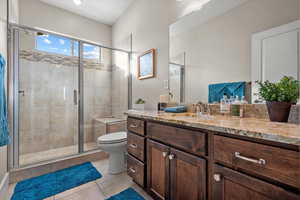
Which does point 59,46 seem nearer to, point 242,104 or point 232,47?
point 232,47

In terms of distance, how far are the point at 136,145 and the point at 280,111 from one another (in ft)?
3.91

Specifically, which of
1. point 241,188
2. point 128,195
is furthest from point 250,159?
point 128,195

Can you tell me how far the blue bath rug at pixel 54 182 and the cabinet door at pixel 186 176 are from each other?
1.18 metres

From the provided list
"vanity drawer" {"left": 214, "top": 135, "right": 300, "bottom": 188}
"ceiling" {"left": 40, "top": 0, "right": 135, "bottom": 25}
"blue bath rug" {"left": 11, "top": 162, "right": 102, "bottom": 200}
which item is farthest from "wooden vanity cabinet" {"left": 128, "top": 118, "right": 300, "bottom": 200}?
"ceiling" {"left": 40, "top": 0, "right": 135, "bottom": 25}

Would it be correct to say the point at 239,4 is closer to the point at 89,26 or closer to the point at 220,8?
the point at 220,8

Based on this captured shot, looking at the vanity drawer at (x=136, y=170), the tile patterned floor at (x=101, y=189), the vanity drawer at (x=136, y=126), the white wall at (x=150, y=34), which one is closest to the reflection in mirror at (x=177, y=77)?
the white wall at (x=150, y=34)

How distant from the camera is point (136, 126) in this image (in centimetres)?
148

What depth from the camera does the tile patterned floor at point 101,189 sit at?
1.45 meters

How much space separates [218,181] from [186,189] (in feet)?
0.94

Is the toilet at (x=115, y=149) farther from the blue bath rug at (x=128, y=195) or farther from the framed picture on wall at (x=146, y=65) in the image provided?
the framed picture on wall at (x=146, y=65)

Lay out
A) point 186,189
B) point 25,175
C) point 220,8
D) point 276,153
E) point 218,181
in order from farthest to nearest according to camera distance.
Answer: point 25,175 → point 220,8 → point 186,189 → point 218,181 → point 276,153

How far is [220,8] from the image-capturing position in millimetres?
1386

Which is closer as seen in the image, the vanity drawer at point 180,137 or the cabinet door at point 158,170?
the vanity drawer at point 180,137

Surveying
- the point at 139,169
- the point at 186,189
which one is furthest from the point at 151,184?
the point at 186,189
